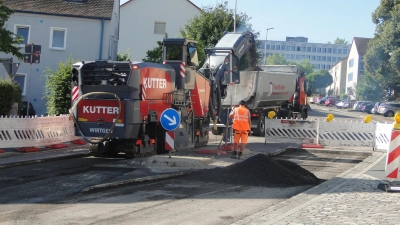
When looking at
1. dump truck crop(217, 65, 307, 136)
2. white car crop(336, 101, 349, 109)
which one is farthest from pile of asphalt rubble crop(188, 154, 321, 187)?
white car crop(336, 101, 349, 109)

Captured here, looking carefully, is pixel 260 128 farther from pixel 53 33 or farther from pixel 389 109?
pixel 389 109

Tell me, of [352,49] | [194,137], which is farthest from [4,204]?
[352,49]

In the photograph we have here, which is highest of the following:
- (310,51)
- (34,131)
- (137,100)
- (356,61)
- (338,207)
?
(310,51)

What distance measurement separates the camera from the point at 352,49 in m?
113

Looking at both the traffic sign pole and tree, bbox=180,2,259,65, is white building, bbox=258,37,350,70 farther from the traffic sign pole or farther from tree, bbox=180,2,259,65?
the traffic sign pole

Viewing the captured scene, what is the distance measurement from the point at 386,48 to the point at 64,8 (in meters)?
36.8

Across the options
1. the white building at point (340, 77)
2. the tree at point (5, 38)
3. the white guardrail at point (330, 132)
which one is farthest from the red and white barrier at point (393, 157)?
the white building at point (340, 77)

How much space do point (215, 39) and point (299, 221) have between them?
110 ft

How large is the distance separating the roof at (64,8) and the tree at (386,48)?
33224 millimetres

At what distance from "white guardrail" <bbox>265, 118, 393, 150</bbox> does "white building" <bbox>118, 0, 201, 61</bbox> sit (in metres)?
27.6

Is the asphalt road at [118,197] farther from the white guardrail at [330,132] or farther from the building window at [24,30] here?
the building window at [24,30]

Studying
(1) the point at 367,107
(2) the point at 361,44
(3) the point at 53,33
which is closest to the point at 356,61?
(2) the point at 361,44

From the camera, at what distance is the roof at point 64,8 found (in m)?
35.3

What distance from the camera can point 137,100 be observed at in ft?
52.3
